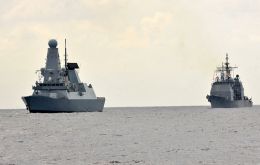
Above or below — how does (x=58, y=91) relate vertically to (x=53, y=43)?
below

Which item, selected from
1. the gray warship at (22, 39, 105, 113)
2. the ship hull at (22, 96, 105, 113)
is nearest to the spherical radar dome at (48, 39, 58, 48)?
the gray warship at (22, 39, 105, 113)

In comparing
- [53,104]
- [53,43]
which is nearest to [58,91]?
[53,104]

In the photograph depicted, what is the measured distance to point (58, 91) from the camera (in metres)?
143

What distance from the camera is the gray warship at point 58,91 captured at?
465 feet

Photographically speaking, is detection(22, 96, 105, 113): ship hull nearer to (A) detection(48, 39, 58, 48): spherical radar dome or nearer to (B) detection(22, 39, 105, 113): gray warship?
(B) detection(22, 39, 105, 113): gray warship

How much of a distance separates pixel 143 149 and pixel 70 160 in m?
9.69

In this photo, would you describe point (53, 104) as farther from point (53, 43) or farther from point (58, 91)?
point (53, 43)

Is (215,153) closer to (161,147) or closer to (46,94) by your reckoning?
(161,147)

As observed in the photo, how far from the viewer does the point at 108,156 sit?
48.3m

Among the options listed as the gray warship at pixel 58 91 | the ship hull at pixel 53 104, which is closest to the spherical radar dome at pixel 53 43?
the gray warship at pixel 58 91

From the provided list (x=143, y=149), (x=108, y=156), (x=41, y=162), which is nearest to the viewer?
(x=41, y=162)

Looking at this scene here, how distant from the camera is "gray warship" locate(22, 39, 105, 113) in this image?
142 m

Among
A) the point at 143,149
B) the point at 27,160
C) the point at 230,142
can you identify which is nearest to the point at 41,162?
the point at 27,160

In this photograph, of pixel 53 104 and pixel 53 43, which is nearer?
pixel 53 104
